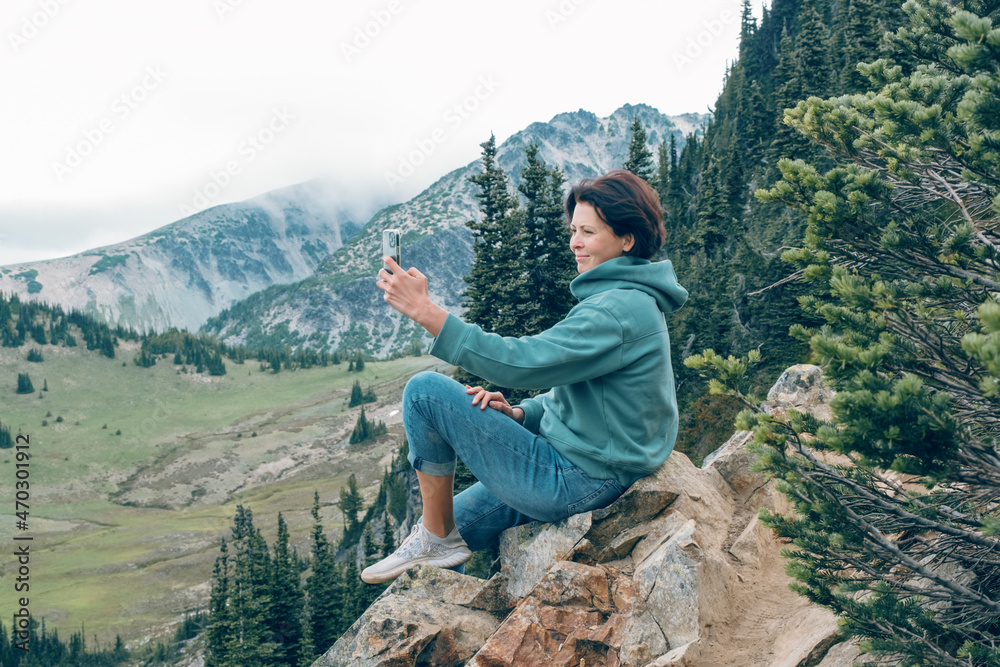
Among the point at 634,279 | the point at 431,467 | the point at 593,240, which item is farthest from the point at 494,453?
the point at 593,240

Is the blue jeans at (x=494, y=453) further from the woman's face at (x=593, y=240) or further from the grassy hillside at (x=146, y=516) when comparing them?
the grassy hillside at (x=146, y=516)

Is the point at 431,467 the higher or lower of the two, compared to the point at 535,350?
lower

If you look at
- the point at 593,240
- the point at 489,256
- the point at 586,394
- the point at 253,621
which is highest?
the point at 593,240

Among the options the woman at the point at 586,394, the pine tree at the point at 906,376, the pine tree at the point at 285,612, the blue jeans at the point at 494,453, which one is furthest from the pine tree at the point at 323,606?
the pine tree at the point at 906,376

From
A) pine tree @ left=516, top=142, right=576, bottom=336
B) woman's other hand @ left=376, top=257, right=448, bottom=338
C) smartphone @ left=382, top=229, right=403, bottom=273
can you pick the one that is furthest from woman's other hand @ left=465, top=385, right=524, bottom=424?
pine tree @ left=516, top=142, right=576, bottom=336

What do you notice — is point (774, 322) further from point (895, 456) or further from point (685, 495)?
point (895, 456)

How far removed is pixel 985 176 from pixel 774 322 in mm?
37866

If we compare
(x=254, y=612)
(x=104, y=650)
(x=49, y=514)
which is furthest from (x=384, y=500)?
(x=49, y=514)

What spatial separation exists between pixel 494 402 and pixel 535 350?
1128 mm

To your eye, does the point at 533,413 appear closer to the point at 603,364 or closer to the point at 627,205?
the point at 603,364

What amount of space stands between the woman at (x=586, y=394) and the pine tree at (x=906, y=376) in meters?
0.88

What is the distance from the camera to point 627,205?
5078mm

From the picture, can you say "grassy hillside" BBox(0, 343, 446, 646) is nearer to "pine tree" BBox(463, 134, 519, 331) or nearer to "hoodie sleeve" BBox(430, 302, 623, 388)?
"pine tree" BBox(463, 134, 519, 331)

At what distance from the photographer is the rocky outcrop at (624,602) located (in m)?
5.05
